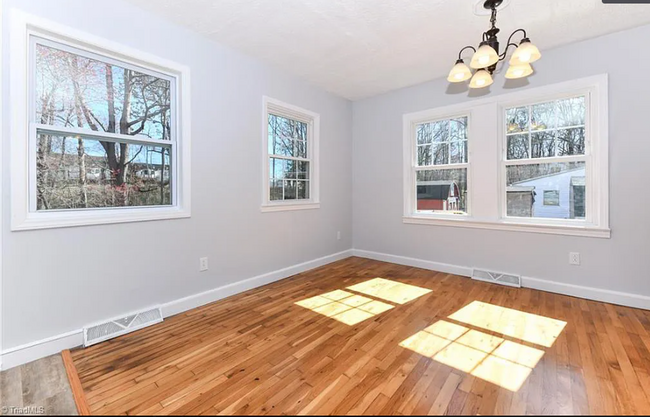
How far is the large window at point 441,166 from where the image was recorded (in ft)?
12.6

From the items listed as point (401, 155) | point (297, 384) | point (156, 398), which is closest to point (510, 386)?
point (297, 384)

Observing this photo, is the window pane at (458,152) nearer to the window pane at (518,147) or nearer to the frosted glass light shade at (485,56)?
the window pane at (518,147)

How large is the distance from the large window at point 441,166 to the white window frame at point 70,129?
10.0ft

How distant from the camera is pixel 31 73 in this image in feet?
6.51

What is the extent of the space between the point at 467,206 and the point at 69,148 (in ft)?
13.5

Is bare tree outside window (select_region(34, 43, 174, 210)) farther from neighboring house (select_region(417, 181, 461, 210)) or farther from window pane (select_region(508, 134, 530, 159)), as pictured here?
window pane (select_region(508, 134, 530, 159))

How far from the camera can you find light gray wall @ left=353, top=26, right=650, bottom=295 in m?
2.70

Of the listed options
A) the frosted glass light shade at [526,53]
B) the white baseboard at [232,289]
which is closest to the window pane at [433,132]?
the frosted glass light shade at [526,53]

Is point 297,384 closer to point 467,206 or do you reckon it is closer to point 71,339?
point 71,339

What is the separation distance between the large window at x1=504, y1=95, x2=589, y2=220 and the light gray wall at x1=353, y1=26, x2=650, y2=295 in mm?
251

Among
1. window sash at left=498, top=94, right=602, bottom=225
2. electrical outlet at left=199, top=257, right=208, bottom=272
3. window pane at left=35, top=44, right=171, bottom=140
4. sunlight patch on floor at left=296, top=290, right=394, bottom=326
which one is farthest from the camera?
window sash at left=498, top=94, right=602, bottom=225

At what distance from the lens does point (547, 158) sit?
10.5 feet

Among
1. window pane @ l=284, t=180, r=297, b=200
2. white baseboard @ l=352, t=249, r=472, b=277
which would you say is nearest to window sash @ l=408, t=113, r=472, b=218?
white baseboard @ l=352, t=249, r=472, b=277

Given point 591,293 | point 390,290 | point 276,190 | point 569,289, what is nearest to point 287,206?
point 276,190
